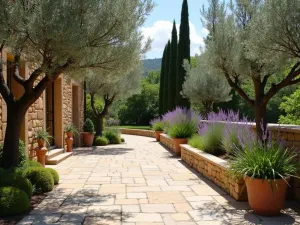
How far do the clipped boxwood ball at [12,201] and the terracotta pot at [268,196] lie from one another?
2.84m

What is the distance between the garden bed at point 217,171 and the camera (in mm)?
4805

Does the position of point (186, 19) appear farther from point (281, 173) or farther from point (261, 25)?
point (281, 173)

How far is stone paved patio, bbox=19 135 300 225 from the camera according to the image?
3964 millimetres

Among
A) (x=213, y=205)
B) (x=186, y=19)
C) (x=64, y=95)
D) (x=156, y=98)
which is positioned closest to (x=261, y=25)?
(x=213, y=205)

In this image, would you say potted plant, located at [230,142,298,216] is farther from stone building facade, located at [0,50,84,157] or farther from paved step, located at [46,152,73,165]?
paved step, located at [46,152,73,165]

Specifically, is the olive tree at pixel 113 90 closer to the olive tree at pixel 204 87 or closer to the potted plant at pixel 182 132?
the olive tree at pixel 204 87

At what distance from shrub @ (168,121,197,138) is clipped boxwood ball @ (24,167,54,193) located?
19.0 ft

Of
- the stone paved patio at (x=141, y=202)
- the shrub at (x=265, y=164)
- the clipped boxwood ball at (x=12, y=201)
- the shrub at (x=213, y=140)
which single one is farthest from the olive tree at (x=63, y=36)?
the shrub at (x=213, y=140)

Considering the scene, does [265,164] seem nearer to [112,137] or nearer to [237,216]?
[237,216]

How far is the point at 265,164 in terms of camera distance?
419 centimetres

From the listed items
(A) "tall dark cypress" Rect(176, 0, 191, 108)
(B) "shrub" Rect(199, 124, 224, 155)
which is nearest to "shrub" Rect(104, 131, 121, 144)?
(A) "tall dark cypress" Rect(176, 0, 191, 108)

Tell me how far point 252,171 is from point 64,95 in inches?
313

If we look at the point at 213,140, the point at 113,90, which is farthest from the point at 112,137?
the point at 213,140

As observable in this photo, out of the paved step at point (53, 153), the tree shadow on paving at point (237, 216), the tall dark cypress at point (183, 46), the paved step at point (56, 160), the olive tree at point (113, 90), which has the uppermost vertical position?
the tall dark cypress at point (183, 46)
